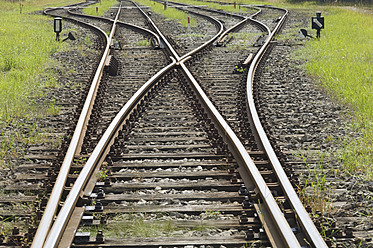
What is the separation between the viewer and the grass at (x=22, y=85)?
6.45 m

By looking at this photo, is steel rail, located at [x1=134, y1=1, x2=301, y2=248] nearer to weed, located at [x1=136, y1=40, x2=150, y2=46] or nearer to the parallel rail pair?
the parallel rail pair

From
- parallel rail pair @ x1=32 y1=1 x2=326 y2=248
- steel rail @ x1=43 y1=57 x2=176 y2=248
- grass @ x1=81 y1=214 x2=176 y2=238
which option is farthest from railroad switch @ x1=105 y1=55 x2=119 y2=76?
grass @ x1=81 y1=214 x2=176 y2=238

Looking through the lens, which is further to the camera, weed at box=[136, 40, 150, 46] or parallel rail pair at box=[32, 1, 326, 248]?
weed at box=[136, 40, 150, 46]

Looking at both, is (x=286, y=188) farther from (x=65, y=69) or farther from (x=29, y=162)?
(x=65, y=69)

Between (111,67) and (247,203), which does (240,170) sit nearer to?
(247,203)

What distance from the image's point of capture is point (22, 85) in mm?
9391

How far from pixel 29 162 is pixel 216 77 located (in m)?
5.12

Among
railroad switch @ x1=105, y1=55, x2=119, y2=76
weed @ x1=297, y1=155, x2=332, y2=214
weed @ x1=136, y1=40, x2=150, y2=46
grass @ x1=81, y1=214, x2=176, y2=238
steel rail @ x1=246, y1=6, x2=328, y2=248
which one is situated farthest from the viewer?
weed @ x1=136, y1=40, x2=150, y2=46

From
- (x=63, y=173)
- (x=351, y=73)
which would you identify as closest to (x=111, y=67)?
(x=351, y=73)

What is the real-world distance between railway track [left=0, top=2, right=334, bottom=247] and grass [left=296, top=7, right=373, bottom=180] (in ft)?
3.59

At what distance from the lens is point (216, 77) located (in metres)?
9.99

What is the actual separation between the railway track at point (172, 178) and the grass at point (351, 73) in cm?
109

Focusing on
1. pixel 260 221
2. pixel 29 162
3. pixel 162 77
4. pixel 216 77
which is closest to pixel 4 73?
pixel 162 77

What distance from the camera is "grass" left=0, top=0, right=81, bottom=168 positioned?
6.45m
